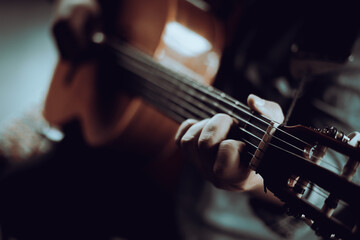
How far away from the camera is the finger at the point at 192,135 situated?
0.58 metres

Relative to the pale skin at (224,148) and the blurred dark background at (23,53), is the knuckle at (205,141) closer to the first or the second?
the pale skin at (224,148)

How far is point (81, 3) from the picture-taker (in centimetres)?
117

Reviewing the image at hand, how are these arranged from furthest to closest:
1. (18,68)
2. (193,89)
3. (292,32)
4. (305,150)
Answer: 1. (18,68)
2. (292,32)
3. (193,89)
4. (305,150)

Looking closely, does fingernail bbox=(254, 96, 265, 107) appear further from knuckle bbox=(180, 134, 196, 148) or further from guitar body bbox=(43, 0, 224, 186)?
guitar body bbox=(43, 0, 224, 186)

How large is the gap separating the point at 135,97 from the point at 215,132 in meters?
0.52

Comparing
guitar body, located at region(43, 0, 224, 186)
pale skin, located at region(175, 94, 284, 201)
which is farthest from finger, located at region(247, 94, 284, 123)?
guitar body, located at region(43, 0, 224, 186)

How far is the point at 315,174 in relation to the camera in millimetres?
427

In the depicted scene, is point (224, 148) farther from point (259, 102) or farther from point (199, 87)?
point (199, 87)

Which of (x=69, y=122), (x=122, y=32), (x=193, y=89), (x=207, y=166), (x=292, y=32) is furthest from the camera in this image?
(x=69, y=122)

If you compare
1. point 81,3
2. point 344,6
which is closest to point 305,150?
point 344,6

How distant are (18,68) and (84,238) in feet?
5.34

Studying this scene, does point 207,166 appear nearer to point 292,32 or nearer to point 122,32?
point 292,32

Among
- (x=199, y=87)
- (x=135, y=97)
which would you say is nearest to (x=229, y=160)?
(x=199, y=87)

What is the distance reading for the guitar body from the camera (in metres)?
0.95
